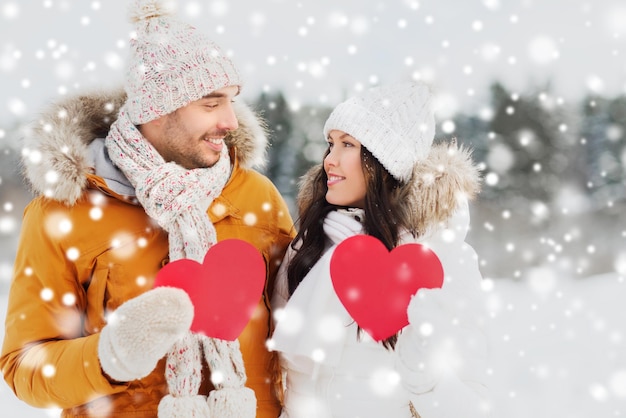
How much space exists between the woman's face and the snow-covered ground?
6.99 feet

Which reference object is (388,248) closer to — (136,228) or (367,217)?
(367,217)

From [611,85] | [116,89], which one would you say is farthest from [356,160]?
[611,85]

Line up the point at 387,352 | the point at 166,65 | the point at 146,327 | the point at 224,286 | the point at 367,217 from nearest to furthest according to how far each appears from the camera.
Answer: the point at 146,327, the point at 224,286, the point at 387,352, the point at 367,217, the point at 166,65

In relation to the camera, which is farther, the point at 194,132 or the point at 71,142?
the point at 194,132

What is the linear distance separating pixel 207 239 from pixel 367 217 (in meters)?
0.58

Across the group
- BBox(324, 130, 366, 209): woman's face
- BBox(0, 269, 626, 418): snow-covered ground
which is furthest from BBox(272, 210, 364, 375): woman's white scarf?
BBox(0, 269, 626, 418): snow-covered ground

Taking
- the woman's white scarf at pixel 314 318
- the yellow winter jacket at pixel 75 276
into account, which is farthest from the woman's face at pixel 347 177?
the yellow winter jacket at pixel 75 276

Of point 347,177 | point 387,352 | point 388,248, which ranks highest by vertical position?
point 347,177

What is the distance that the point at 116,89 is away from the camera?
2598 mm

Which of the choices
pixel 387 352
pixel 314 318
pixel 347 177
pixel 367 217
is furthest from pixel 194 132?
pixel 387 352

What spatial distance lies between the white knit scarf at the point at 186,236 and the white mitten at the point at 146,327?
37 cm

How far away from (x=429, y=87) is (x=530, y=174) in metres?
17.3

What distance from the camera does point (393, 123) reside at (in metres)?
2.36

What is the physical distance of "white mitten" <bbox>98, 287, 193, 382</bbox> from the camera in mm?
1631
